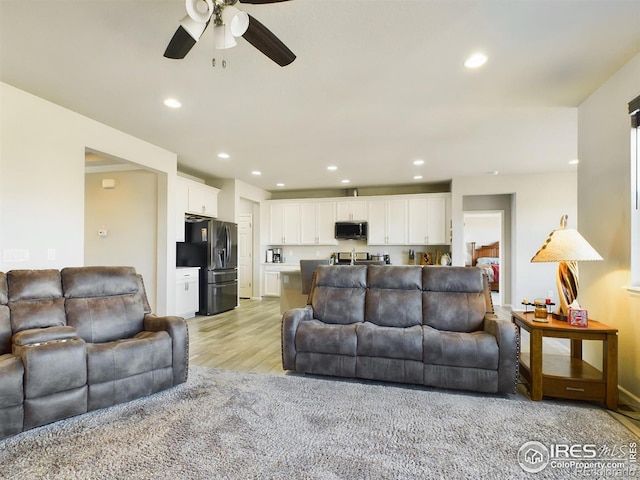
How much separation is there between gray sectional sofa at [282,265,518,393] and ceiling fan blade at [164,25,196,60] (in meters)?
2.20

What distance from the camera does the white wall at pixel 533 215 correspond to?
598 centimetres

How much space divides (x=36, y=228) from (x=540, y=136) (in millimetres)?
5861

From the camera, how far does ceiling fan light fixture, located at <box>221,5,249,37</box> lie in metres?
1.64

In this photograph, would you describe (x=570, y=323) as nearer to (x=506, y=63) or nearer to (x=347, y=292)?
(x=347, y=292)

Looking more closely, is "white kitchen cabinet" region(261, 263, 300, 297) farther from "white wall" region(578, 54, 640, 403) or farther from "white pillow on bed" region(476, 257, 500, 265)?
"white pillow on bed" region(476, 257, 500, 265)

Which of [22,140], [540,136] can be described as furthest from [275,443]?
[540,136]

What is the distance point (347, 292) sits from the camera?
3322 mm

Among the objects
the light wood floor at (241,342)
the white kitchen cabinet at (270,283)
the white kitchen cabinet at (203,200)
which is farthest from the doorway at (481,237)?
the white kitchen cabinet at (203,200)

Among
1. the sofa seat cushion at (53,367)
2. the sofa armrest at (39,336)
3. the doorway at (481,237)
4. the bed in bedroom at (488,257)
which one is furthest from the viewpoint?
the doorway at (481,237)

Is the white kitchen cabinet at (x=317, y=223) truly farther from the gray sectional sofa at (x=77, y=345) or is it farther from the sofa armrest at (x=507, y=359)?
the sofa armrest at (x=507, y=359)

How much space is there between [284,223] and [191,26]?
6272mm

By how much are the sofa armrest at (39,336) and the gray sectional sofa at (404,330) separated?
5.35 feet

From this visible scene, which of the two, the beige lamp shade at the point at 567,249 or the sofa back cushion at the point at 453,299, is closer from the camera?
the beige lamp shade at the point at 567,249

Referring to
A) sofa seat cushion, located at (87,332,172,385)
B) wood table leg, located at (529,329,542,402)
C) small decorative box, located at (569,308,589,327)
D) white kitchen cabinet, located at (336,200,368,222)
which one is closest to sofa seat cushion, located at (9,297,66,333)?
sofa seat cushion, located at (87,332,172,385)
